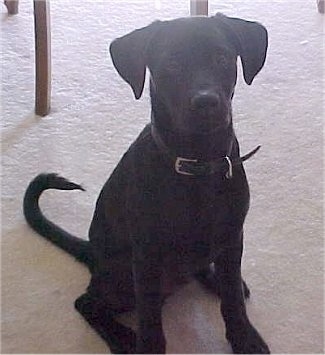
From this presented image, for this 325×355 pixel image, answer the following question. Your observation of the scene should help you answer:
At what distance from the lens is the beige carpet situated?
160cm

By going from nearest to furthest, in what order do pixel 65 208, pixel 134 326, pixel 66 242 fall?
1. pixel 134 326
2. pixel 66 242
3. pixel 65 208

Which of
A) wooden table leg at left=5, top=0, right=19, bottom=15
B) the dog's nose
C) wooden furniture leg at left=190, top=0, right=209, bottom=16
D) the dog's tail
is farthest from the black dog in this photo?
wooden table leg at left=5, top=0, right=19, bottom=15

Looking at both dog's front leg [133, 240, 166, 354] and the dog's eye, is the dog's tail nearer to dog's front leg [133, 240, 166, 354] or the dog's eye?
dog's front leg [133, 240, 166, 354]

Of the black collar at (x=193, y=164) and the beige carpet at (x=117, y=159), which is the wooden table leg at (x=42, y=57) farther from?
the black collar at (x=193, y=164)

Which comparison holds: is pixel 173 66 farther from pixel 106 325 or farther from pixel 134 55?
pixel 106 325

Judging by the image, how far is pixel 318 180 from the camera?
192 centimetres

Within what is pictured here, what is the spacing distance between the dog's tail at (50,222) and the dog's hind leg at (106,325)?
10 centimetres

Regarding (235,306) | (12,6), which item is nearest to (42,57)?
(12,6)

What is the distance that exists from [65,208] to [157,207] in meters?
0.50

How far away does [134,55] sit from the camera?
1.41 metres

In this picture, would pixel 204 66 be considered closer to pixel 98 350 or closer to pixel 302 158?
pixel 98 350

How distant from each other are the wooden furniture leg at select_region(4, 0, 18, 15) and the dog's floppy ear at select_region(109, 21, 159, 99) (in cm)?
119

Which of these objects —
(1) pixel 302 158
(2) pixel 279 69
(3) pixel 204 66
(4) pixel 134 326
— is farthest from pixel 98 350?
(2) pixel 279 69

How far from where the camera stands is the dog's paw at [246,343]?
1520 mm
